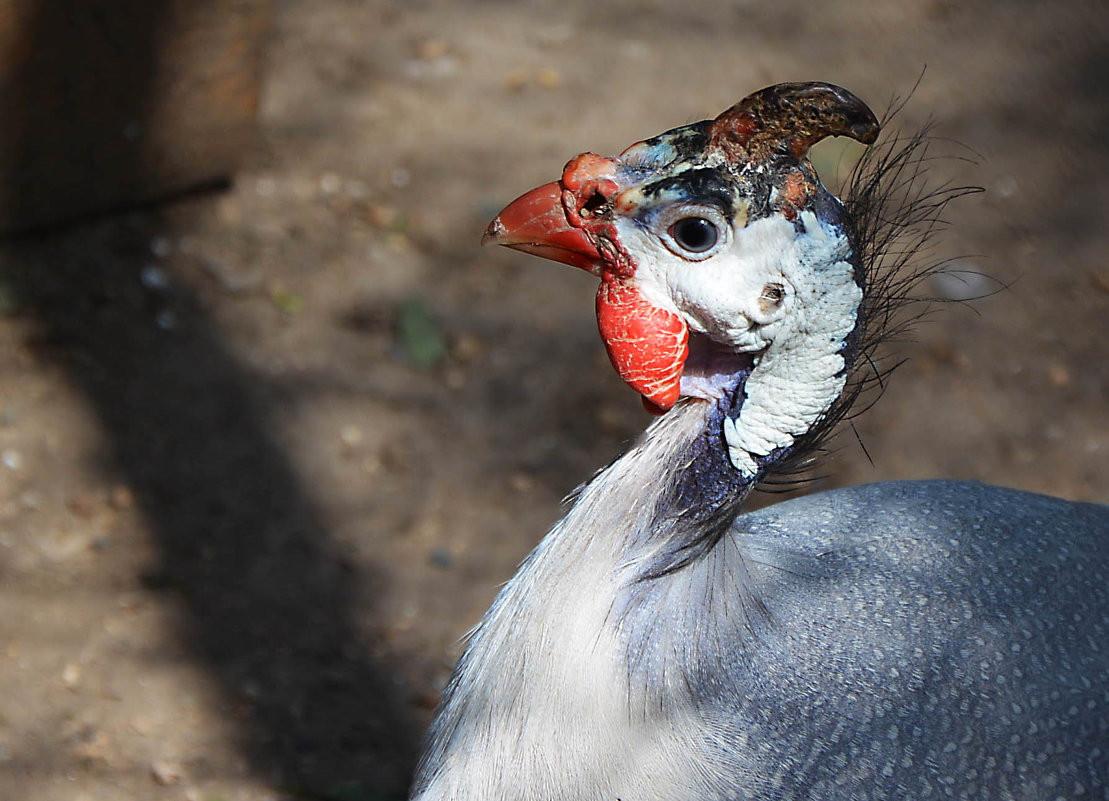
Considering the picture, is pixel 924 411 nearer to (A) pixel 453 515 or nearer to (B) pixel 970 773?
(A) pixel 453 515

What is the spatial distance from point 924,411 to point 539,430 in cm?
103

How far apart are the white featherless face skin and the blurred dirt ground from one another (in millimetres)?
1331

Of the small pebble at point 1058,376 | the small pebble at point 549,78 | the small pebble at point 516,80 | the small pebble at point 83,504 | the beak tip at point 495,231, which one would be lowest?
the small pebble at point 83,504

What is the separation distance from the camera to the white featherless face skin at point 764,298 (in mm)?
1476

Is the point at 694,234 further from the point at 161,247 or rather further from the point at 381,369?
the point at 161,247

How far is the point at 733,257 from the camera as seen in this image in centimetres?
149

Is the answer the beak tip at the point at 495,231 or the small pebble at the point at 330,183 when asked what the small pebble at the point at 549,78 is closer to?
the small pebble at the point at 330,183

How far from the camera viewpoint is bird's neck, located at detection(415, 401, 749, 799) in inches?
61.3

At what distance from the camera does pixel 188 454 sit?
118 inches

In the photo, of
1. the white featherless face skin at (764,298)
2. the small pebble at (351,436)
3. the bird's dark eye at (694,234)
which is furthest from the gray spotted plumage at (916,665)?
the small pebble at (351,436)

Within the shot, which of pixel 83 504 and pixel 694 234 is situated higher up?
pixel 694 234

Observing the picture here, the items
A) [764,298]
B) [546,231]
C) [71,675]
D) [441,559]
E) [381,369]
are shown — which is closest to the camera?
[764,298]

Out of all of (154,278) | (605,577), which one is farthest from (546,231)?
(154,278)

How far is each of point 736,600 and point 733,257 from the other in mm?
461
